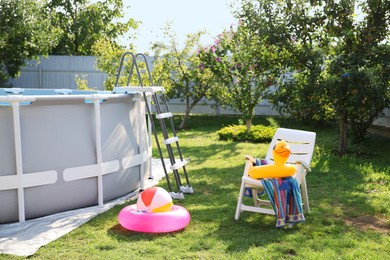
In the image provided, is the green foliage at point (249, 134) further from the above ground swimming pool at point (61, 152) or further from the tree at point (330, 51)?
the above ground swimming pool at point (61, 152)

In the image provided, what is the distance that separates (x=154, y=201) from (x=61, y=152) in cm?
116

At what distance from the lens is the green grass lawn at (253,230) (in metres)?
4.09

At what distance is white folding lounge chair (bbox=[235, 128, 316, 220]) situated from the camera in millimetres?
4961

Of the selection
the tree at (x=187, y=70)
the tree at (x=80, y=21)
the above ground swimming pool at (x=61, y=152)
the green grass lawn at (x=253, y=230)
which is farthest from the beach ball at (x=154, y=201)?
the tree at (x=80, y=21)

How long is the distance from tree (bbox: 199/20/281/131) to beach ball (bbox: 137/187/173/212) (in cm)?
534

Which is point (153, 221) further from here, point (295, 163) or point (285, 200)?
point (295, 163)

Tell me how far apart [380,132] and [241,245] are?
850 centimetres

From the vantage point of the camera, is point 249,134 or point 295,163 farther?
point 249,134

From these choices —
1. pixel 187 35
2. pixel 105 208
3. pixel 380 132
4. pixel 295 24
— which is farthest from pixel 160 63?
pixel 105 208

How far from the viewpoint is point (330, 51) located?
9016 mm

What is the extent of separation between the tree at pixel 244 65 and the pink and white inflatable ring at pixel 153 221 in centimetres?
547

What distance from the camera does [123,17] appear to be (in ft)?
79.5

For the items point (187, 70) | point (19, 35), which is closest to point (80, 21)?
point (19, 35)

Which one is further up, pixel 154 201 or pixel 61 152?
pixel 61 152
